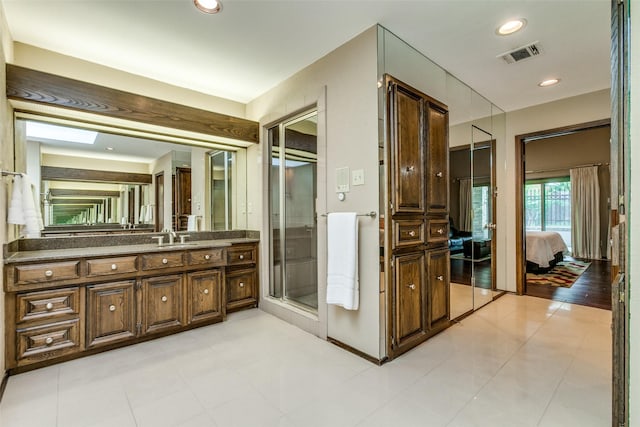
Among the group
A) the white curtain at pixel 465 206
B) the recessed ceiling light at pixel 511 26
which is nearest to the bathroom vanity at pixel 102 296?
the white curtain at pixel 465 206

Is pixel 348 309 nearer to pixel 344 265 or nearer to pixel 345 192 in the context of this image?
pixel 344 265

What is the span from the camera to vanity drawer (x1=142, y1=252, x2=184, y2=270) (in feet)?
8.08

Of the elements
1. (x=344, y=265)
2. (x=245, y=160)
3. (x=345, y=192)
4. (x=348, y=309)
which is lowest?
(x=348, y=309)

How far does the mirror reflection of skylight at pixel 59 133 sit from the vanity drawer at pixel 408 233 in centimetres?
287

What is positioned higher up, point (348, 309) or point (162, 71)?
point (162, 71)

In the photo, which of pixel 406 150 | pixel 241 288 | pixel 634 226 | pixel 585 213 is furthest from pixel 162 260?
pixel 585 213

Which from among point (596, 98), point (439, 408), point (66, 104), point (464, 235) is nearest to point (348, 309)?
point (439, 408)

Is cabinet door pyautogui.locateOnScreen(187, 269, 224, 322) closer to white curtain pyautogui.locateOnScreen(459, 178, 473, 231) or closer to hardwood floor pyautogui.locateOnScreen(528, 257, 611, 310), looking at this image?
white curtain pyautogui.locateOnScreen(459, 178, 473, 231)

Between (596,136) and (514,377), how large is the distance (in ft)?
21.9

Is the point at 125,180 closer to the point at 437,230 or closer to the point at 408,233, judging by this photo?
the point at 408,233

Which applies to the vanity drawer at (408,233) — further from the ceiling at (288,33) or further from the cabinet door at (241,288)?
the cabinet door at (241,288)

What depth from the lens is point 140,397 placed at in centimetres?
172

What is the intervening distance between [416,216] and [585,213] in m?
6.42

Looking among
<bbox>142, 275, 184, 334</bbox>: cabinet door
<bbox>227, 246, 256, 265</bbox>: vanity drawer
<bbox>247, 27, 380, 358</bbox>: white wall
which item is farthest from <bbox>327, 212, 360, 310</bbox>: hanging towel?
<bbox>142, 275, 184, 334</bbox>: cabinet door
